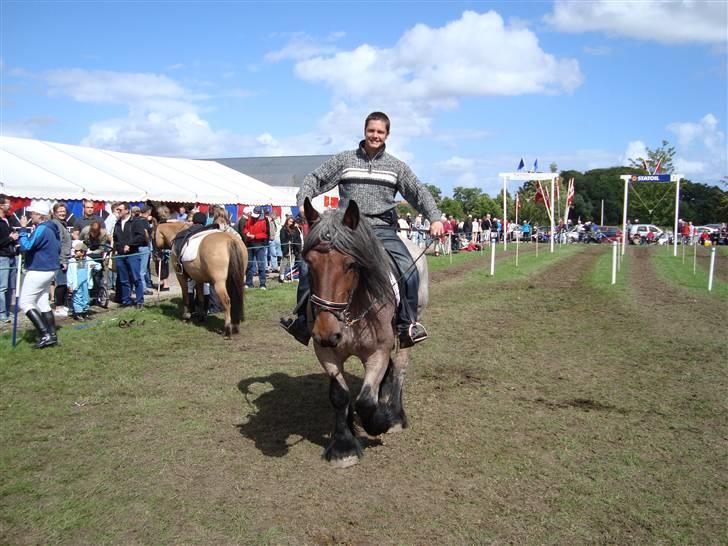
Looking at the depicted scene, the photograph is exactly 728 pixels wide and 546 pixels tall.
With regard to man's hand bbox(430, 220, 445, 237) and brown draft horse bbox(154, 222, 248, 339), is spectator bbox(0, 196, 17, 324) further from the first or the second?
man's hand bbox(430, 220, 445, 237)

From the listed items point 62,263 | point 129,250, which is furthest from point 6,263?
point 129,250

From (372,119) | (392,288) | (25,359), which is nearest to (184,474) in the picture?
(392,288)

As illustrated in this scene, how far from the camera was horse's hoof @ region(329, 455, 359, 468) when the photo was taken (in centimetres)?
A: 530

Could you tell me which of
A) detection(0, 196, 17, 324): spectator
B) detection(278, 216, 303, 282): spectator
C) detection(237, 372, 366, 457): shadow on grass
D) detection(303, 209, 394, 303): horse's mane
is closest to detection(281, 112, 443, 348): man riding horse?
detection(303, 209, 394, 303): horse's mane

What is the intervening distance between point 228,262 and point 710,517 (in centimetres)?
871

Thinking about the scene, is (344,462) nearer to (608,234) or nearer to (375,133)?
(375,133)

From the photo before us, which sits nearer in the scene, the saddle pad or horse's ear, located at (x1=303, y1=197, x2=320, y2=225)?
horse's ear, located at (x1=303, y1=197, x2=320, y2=225)

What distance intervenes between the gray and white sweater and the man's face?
11 centimetres

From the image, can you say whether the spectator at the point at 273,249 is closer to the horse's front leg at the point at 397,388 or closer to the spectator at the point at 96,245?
the spectator at the point at 96,245

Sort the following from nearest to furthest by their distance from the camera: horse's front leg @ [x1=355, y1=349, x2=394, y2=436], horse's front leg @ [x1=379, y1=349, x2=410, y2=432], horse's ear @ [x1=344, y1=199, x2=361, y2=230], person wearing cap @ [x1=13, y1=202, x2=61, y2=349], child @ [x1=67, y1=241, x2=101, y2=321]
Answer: horse's ear @ [x1=344, y1=199, x2=361, y2=230]
horse's front leg @ [x1=355, y1=349, x2=394, y2=436]
horse's front leg @ [x1=379, y1=349, x2=410, y2=432]
person wearing cap @ [x1=13, y1=202, x2=61, y2=349]
child @ [x1=67, y1=241, x2=101, y2=321]

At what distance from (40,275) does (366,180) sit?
20.4ft

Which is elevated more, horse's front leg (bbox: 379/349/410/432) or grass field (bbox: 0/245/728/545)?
horse's front leg (bbox: 379/349/410/432)

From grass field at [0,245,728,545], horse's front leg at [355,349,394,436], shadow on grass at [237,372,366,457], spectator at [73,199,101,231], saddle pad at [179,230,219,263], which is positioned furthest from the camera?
spectator at [73,199,101,231]

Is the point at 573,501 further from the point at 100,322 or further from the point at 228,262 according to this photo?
the point at 100,322
